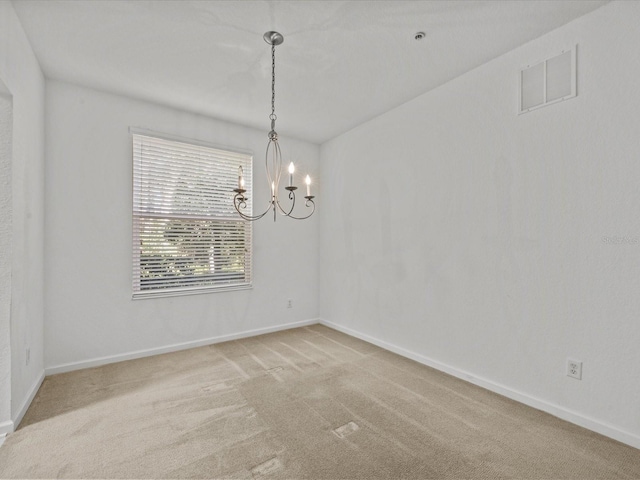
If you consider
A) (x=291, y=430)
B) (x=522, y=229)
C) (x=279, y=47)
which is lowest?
(x=291, y=430)

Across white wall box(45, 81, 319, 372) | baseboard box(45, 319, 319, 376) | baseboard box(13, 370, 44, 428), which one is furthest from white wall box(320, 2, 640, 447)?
baseboard box(13, 370, 44, 428)

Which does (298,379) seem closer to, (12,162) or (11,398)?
(11,398)

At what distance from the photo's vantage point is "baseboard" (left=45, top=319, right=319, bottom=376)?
9.62 feet

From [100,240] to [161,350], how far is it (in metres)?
1.32

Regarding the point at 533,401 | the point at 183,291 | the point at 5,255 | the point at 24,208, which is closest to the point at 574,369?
the point at 533,401

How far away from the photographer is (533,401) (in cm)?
231

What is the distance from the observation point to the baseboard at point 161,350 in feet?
9.62

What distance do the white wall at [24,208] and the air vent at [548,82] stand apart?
349 cm

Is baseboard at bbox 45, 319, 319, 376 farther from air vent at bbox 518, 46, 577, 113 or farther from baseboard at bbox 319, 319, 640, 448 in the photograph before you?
air vent at bbox 518, 46, 577, 113

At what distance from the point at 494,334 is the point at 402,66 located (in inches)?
93.9

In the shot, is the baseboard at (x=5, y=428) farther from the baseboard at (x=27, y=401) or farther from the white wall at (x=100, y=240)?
the white wall at (x=100, y=240)

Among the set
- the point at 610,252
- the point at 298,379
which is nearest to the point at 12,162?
the point at 298,379

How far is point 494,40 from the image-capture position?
235 centimetres

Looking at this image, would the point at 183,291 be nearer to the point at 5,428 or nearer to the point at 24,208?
the point at 24,208
